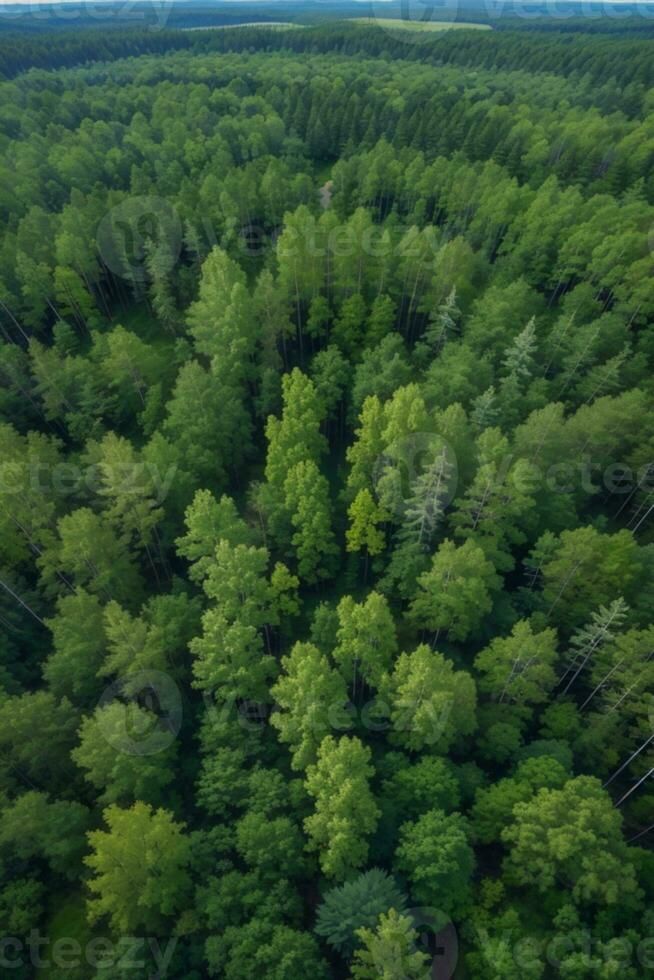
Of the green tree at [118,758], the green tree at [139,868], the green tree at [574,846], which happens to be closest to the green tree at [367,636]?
the green tree at [574,846]

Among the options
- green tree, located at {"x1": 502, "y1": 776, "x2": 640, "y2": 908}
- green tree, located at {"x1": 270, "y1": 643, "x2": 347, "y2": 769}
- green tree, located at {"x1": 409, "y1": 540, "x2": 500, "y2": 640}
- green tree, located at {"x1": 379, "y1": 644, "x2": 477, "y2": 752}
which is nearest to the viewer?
green tree, located at {"x1": 502, "y1": 776, "x2": 640, "y2": 908}

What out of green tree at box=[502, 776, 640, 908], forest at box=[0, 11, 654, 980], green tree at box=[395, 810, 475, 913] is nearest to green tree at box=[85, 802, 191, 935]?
forest at box=[0, 11, 654, 980]

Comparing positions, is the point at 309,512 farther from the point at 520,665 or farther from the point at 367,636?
the point at 520,665

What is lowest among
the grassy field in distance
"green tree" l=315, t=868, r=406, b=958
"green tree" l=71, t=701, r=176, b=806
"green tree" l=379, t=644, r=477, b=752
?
"green tree" l=71, t=701, r=176, b=806

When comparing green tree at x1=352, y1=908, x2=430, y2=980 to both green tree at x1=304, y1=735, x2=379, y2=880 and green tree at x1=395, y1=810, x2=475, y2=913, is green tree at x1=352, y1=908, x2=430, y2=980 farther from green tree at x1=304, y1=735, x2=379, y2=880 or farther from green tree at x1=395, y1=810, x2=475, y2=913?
green tree at x1=304, y1=735, x2=379, y2=880

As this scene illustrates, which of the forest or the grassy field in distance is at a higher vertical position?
the grassy field in distance

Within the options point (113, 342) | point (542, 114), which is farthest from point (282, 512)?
point (542, 114)

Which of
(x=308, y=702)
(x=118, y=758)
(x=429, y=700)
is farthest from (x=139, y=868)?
(x=429, y=700)

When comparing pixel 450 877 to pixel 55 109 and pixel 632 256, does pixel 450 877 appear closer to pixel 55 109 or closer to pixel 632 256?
pixel 632 256
